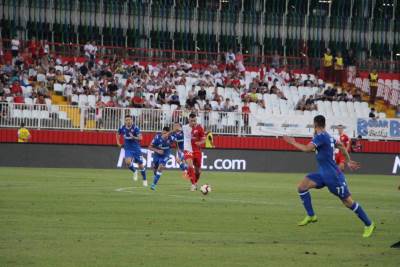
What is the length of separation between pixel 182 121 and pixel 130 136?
967cm

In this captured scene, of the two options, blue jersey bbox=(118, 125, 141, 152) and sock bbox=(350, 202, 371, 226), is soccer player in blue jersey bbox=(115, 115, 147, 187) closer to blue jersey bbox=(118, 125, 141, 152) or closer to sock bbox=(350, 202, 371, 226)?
blue jersey bbox=(118, 125, 141, 152)

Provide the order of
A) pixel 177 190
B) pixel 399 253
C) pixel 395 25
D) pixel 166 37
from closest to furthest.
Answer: pixel 399 253 → pixel 177 190 → pixel 166 37 → pixel 395 25

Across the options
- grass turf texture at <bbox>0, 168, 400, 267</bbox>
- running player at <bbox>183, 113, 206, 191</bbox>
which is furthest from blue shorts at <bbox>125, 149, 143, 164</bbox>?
running player at <bbox>183, 113, 206, 191</bbox>

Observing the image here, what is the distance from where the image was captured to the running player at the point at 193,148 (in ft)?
95.3

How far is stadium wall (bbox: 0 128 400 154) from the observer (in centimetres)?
4216

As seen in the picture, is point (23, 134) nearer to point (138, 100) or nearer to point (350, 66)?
point (138, 100)

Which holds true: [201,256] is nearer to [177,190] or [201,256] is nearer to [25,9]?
[177,190]

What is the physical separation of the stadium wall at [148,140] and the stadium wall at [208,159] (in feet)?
0.79

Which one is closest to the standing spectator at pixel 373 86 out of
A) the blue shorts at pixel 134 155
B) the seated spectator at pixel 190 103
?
the seated spectator at pixel 190 103

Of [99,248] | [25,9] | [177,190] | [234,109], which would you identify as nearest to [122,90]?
[234,109]

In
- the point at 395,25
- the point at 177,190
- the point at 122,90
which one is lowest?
the point at 177,190

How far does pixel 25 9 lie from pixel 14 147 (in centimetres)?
1174

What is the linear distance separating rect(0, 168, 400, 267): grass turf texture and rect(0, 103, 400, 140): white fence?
35.9 ft

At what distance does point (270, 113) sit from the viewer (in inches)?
1813
